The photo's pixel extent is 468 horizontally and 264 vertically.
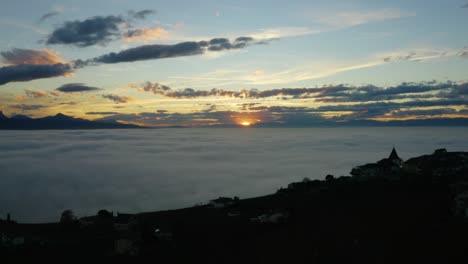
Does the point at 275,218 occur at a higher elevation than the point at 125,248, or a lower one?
higher

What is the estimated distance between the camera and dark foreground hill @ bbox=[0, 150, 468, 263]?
82.6ft

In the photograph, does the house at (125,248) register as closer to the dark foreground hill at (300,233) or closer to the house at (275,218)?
the dark foreground hill at (300,233)

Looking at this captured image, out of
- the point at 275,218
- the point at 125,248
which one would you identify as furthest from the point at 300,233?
the point at 125,248

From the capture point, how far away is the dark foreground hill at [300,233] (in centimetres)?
2517

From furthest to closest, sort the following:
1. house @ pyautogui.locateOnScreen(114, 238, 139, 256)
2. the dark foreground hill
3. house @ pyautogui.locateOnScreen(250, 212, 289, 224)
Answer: house @ pyautogui.locateOnScreen(250, 212, 289, 224), house @ pyautogui.locateOnScreen(114, 238, 139, 256), the dark foreground hill

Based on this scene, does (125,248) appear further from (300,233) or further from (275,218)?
(300,233)

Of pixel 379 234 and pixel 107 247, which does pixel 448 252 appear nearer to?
pixel 379 234

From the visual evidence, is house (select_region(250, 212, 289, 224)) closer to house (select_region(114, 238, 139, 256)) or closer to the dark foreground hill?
the dark foreground hill

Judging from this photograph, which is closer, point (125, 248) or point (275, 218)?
point (125, 248)

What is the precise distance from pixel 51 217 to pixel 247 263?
4477 centimetres

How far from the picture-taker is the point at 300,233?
99.5 feet

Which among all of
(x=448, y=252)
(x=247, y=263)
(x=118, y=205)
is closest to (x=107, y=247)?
(x=247, y=263)

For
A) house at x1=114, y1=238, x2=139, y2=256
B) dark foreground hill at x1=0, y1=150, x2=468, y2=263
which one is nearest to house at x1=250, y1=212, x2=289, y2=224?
dark foreground hill at x1=0, y1=150, x2=468, y2=263

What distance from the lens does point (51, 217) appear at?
58.9m
